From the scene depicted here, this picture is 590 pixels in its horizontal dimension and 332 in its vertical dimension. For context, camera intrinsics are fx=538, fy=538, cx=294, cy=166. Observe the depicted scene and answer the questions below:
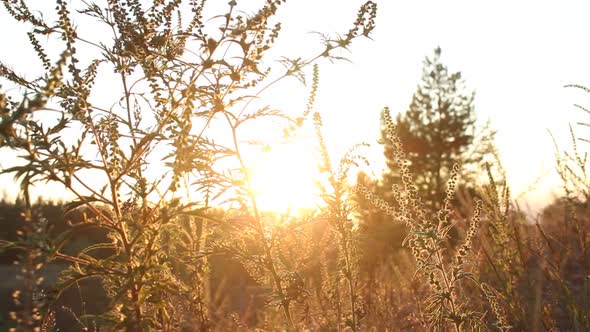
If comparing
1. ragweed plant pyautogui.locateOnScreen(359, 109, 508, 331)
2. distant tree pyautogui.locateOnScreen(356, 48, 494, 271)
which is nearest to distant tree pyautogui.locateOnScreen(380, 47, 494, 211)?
distant tree pyautogui.locateOnScreen(356, 48, 494, 271)

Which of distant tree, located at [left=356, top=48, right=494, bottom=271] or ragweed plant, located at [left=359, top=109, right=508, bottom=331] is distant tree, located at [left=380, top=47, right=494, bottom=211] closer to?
distant tree, located at [left=356, top=48, right=494, bottom=271]

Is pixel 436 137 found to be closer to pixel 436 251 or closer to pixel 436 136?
pixel 436 136

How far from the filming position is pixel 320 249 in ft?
15.4

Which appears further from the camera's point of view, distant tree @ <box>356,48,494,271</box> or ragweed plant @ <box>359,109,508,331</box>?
distant tree @ <box>356,48,494,271</box>

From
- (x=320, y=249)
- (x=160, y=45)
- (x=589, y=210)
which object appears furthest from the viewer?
(x=589, y=210)

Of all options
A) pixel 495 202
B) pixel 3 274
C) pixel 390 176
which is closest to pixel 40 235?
pixel 495 202

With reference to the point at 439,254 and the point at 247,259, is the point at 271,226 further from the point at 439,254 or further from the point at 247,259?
the point at 439,254

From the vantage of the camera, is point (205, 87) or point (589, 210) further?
point (589, 210)

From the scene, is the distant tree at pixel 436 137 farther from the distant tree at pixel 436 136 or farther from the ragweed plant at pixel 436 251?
the ragweed plant at pixel 436 251

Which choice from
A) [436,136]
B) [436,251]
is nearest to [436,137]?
[436,136]

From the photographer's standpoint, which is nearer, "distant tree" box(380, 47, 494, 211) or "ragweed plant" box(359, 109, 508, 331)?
"ragweed plant" box(359, 109, 508, 331)

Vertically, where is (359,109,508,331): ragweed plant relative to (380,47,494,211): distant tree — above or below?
below

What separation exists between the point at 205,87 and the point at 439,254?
185cm

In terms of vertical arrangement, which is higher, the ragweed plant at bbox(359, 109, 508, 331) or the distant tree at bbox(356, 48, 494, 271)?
the distant tree at bbox(356, 48, 494, 271)
